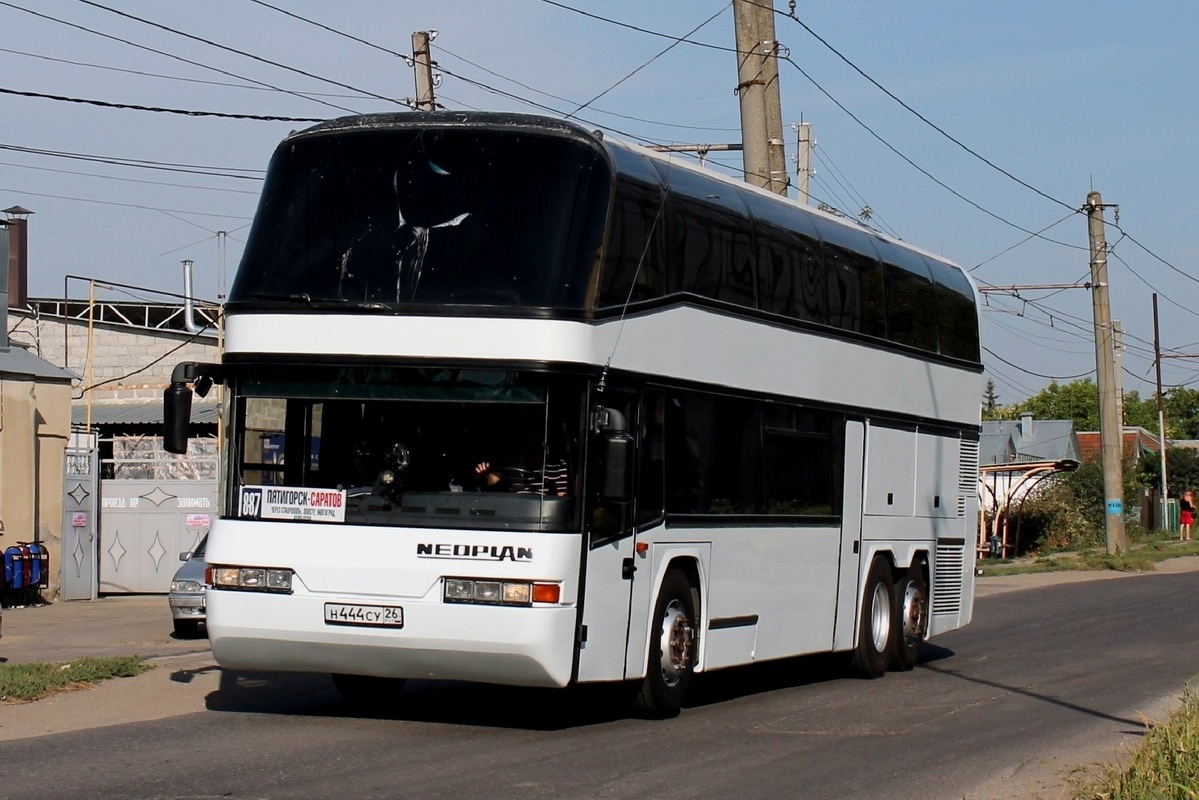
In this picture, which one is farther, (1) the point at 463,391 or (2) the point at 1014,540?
(2) the point at 1014,540

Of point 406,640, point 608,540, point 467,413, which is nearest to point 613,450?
point 608,540

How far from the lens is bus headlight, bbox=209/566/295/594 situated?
33.2ft

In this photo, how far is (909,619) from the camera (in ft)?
52.9

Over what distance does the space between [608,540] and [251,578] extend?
2.28 m

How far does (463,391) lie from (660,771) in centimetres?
267

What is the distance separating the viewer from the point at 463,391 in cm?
1005

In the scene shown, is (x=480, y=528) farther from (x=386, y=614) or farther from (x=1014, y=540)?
(x=1014, y=540)

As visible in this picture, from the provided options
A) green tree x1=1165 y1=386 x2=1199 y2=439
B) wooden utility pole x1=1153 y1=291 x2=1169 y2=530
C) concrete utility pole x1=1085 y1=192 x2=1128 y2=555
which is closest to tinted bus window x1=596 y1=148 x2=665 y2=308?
concrete utility pole x1=1085 y1=192 x2=1128 y2=555

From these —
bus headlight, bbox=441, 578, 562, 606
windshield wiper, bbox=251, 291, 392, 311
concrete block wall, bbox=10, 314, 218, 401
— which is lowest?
bus headlight, bbox=441, 578, 562, 606

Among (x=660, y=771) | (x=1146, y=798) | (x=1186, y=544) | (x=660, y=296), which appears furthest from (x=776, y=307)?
(x=1186, y=544)

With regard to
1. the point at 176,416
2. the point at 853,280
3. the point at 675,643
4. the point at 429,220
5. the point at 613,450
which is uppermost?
the point at 853,280

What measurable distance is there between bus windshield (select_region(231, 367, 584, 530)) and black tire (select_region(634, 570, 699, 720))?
1593 mm

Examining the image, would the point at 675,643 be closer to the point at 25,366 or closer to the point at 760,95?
the point at 760,95

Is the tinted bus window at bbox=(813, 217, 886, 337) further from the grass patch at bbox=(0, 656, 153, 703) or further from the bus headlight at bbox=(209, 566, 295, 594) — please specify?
the grass patch at bbox=(0, 656, 153, 703)
